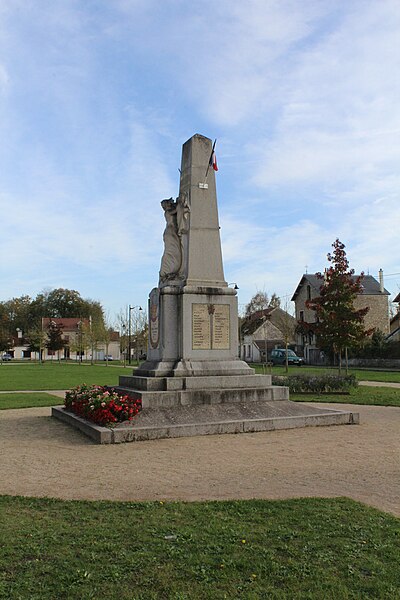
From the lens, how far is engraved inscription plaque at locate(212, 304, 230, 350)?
1230cm

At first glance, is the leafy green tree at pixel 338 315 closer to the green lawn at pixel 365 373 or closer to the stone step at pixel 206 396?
the green lawn at pixel 365 373

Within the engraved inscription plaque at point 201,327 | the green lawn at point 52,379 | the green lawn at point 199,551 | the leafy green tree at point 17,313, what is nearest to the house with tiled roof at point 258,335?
the green lawn at point 52,379

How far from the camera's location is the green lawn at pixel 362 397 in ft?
54.5

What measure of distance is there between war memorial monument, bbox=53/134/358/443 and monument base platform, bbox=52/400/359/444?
2cm

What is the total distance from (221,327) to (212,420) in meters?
2.47

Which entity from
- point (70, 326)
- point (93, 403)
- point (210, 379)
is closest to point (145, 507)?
point (93, 403)

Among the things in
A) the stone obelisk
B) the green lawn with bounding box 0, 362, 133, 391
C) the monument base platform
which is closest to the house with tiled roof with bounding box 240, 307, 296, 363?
the green lawn with bounding box 0, 362, 133, 391

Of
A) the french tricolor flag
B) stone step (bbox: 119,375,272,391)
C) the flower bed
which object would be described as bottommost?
the flower bed

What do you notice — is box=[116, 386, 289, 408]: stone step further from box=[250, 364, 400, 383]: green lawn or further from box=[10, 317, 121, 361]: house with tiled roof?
box=[10, 317, 121, 361]: house with tiled roof

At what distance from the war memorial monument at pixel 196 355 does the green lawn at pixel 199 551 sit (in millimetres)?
4587

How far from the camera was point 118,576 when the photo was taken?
3795mm

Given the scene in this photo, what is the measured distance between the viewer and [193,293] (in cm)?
1221

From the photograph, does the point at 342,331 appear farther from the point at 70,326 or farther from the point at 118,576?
the point at 70,326

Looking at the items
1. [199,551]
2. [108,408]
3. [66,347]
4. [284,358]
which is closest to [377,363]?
[284,358]
